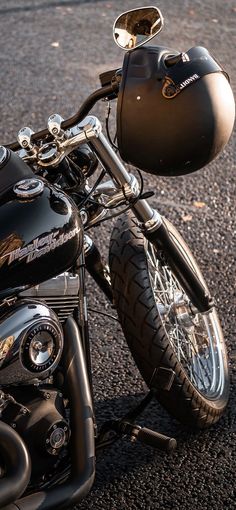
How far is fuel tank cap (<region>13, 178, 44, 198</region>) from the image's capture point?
276 centimetres

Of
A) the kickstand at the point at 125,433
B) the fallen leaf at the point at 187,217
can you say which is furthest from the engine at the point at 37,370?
the fallen leaf at the point at 187,217

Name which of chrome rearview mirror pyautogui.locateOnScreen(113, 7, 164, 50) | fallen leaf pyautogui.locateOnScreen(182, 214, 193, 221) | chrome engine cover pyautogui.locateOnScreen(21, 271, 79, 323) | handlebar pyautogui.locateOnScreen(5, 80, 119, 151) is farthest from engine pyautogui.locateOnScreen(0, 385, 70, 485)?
fallen leaf pyautogui.locateOnScreen(182, 214, 193, 221)

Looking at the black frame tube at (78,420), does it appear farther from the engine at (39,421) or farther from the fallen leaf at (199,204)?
the fallen leaf at (199,204)

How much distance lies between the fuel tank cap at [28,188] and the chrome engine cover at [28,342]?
0.31 m

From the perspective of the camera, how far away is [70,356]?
3.00 meters

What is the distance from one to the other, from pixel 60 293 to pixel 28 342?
26 cm

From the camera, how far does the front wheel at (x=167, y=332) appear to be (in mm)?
3373

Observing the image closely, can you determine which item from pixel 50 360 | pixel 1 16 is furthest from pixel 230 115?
pixel 1 16

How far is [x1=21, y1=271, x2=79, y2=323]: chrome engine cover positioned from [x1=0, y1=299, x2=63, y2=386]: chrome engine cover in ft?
0.33

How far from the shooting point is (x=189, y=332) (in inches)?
149

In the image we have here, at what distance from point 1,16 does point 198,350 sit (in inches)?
223

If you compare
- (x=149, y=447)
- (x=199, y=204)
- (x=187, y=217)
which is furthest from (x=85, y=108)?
(x=199, y=204)

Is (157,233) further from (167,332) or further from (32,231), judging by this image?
(32,231)

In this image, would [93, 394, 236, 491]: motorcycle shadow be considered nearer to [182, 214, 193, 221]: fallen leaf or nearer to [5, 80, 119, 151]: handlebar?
Answer: [5, 80, 119, 151]: handlebar
